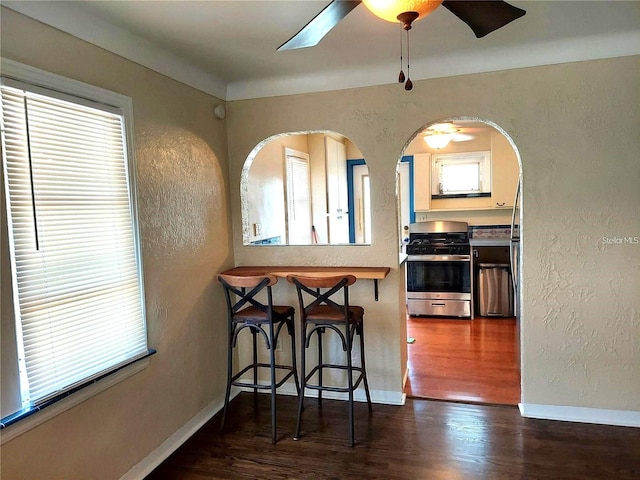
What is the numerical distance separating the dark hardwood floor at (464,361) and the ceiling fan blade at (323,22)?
8.23 ft

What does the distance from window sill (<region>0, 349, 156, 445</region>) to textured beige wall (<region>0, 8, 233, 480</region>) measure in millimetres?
35

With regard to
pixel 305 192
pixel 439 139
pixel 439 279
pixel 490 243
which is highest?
pixel 439 139

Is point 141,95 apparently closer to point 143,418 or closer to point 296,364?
point 143,418

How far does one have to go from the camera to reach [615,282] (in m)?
2.65

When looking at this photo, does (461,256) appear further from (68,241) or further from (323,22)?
(68,241)

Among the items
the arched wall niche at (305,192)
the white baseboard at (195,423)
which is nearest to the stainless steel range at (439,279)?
the arched wall niche at (305,192)

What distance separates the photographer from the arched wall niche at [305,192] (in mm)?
4073

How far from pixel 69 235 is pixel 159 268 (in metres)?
0.63

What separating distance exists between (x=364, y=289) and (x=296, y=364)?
76 cm

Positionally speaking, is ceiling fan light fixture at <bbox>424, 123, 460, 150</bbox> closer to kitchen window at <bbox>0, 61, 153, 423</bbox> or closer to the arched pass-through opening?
the arched pass-through opening

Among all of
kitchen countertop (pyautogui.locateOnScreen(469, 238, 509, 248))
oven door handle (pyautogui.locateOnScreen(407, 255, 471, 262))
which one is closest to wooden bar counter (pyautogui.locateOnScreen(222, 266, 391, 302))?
oven door handle (pyautogui.locateOnScreen(407, 255, 471, 262))

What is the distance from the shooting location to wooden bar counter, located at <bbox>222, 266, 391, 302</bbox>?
2.83 meters

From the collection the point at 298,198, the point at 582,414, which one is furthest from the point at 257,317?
the point at 298,198

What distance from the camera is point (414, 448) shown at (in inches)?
99.4
